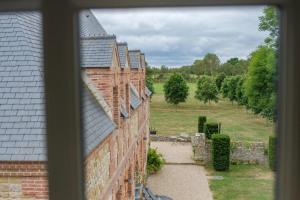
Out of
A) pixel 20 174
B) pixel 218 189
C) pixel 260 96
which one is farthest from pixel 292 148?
pixel 20 174

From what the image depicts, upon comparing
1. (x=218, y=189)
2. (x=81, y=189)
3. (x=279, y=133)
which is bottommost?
(x=218, y=189)

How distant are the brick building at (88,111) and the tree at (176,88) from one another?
0.14m

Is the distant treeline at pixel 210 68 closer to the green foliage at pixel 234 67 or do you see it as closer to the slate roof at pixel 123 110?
the green foliage at pixel 234 67

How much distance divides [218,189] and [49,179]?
90cm

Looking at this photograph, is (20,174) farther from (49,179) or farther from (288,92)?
(288,92)

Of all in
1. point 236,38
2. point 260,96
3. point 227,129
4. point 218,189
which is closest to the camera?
point 260,96

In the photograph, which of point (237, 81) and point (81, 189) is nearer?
point (81, 189)

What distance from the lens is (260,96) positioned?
729mm

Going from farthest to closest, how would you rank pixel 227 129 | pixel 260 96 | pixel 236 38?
pixel 227 129
pixel 236 38
pixel 260 96

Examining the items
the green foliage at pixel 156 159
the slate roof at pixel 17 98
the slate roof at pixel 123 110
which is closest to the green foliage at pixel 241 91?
the slate roof at pixel 17 98

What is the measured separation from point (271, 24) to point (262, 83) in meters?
0.14

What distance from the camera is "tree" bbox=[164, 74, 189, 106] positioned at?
38.0 inches

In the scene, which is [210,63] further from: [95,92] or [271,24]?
[95,92]

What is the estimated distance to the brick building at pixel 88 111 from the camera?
31.7 inches
